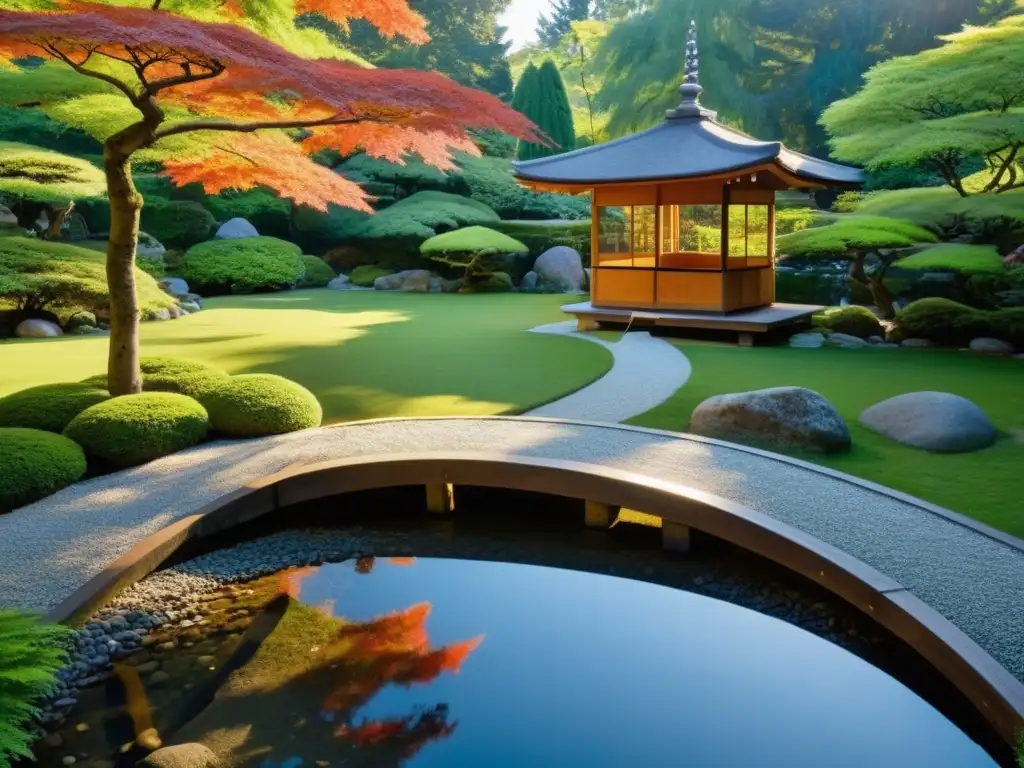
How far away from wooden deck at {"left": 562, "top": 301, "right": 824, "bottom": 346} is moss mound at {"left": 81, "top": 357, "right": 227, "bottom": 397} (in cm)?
651

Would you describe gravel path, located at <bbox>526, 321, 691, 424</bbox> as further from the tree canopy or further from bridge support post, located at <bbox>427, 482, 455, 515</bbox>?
the tree canopy

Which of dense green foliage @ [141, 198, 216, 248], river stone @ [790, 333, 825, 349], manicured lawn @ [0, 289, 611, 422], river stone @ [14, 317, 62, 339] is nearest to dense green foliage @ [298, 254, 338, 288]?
dense green foliage @ [141, 198, 216, 248]

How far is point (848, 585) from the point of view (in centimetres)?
406

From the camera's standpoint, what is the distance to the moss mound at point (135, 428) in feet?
20.7

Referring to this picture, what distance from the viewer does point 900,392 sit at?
8.70 meters

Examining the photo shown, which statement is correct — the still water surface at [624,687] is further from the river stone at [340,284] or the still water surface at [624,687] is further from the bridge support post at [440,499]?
the river stone at [340,284]

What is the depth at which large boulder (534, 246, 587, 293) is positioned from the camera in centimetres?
1988

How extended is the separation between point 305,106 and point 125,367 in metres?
2.77

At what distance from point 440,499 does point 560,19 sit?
45794 millimetres

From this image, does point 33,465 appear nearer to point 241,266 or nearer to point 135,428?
point 135,428

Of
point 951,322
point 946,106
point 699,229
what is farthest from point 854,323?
point 946,106

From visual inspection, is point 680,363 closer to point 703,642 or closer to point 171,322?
point 703,642

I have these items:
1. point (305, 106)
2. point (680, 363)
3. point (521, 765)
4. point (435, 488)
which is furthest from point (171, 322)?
point (521, 765)

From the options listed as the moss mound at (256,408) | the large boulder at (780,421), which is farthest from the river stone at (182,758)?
the large boulder at (780,421)
